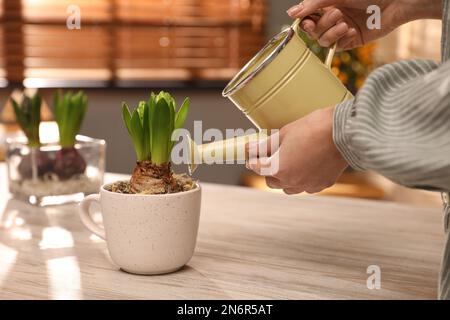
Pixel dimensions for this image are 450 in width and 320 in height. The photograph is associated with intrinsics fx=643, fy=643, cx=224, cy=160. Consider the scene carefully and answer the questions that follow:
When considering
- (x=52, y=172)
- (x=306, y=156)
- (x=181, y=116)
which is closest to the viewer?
(x=306, y=156)

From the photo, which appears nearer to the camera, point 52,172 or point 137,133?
point 137,133

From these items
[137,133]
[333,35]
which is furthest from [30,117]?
[333,35]

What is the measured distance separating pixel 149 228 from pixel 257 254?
0.19 meters

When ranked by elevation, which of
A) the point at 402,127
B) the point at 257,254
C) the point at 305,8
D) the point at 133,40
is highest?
the point at 305,8

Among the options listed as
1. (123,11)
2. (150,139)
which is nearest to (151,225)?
(150,139)

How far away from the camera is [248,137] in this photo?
0.80 metres

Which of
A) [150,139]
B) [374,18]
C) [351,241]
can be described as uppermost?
[374,18]

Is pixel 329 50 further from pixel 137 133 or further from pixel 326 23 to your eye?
pixel 137 133

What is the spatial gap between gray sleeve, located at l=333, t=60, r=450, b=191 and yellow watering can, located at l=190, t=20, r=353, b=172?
0.15 m

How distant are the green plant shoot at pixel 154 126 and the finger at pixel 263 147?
10 cm

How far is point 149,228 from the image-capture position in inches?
30.7

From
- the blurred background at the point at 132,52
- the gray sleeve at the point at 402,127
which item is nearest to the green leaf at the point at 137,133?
the gray sleeve at the point at 402,127

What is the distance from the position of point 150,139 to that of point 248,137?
123 mm
